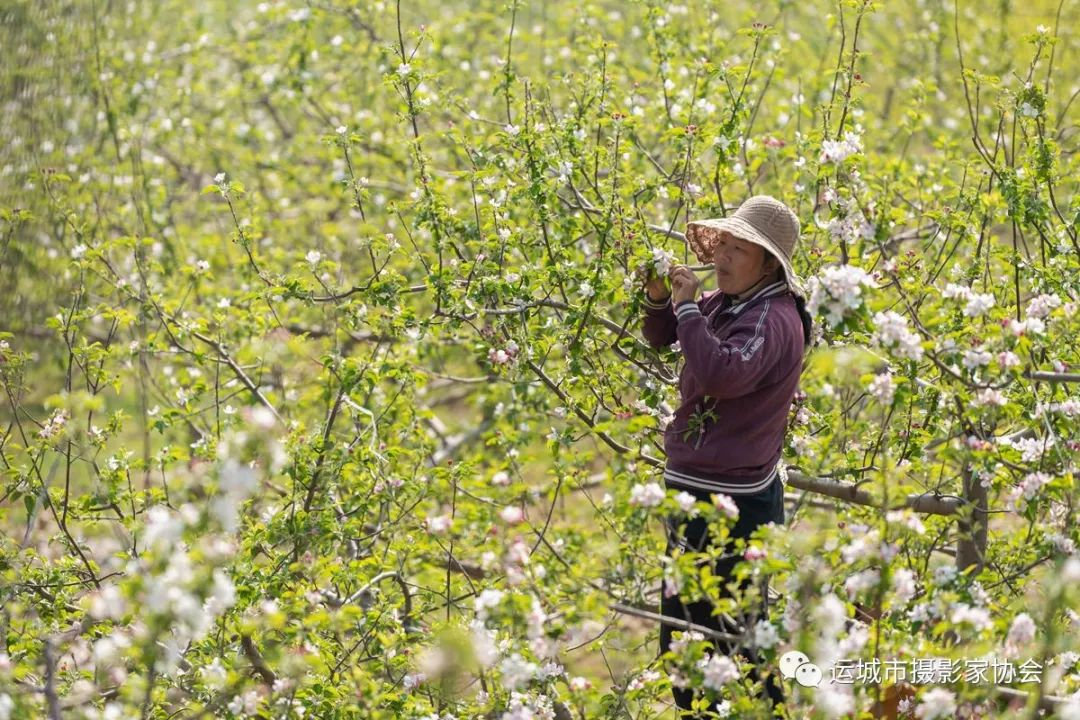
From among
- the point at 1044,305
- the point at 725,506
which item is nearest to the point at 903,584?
the point at 725,506

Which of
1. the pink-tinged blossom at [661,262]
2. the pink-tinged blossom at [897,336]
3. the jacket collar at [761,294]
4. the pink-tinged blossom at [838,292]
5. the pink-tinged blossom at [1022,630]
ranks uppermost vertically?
the pink-tinged blossom at [661,262]

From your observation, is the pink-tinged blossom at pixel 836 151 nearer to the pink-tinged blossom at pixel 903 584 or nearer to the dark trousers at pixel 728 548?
the dark trousers at pixel 728 548

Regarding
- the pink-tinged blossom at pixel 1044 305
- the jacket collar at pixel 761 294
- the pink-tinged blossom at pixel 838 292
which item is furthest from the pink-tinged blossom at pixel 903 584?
the pink-tinged blossom at pixel 1044 305

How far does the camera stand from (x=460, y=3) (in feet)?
36.8

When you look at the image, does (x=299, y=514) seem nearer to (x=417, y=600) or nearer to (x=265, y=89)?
(x=417, y=600)

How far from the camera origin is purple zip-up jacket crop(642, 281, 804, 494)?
10.9 feet

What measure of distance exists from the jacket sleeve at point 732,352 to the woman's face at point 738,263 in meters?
0.19

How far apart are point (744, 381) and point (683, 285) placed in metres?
0.41

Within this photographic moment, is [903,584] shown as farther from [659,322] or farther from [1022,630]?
[659,322]

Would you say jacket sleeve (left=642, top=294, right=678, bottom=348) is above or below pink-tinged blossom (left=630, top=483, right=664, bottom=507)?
above

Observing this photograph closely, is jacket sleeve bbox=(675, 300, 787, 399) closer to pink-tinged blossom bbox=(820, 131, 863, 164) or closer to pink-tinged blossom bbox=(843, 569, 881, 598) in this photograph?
pink-tinged blossom bbox=(820, 131, 863, 164)

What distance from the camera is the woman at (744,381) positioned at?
134 inches

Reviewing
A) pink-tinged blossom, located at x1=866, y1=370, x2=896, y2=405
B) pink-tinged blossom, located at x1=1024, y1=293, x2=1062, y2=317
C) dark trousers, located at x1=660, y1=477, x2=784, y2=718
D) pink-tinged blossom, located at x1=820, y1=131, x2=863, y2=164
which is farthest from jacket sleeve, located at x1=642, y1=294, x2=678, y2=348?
pink-tinged blossom, located at x1=1024, y1=293, x2=1062, y2=317

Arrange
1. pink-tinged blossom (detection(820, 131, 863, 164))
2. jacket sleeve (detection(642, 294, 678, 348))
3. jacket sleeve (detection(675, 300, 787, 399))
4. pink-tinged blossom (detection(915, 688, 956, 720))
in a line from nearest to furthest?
pink-tinged blossom (detection(915, 688, 956, 720)) < jacket sleeve (detection(675, 300, 787, 399)) < pink-tinged blossom (detection(820, 131, 863, 164)) < jacket sleeve (detection(642, 294, 678, 348))
